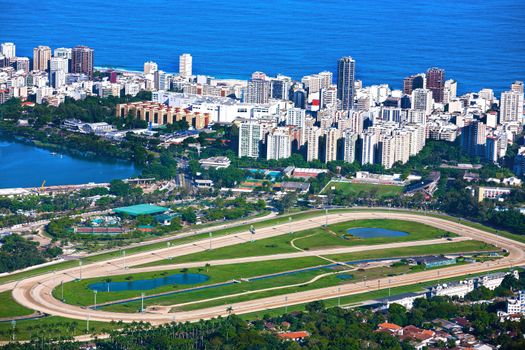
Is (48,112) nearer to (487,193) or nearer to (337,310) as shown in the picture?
(487,193)

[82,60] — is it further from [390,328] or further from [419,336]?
[419,336]

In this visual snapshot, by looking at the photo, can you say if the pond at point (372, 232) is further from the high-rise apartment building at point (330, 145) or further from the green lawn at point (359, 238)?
the high-rise apartment building at point (330, 145)

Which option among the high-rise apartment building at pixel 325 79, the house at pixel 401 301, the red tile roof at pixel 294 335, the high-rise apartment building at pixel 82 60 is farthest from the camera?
the high-rise apartment building at pixel 82 60

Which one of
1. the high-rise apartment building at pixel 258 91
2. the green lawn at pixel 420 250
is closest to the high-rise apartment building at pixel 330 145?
the high-rise apartment building at pixel 258 91

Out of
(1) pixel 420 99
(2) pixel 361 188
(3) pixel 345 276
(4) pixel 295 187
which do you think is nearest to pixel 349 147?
(2) pixel 361 188

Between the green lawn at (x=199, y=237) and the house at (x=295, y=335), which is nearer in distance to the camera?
the house at (x=295, y=335)

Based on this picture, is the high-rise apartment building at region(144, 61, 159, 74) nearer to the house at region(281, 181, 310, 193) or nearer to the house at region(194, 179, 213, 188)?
the house at region(194, 179, 213, 188)

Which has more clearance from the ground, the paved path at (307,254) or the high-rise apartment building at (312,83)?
the high-rise apartment building at (312,83)
